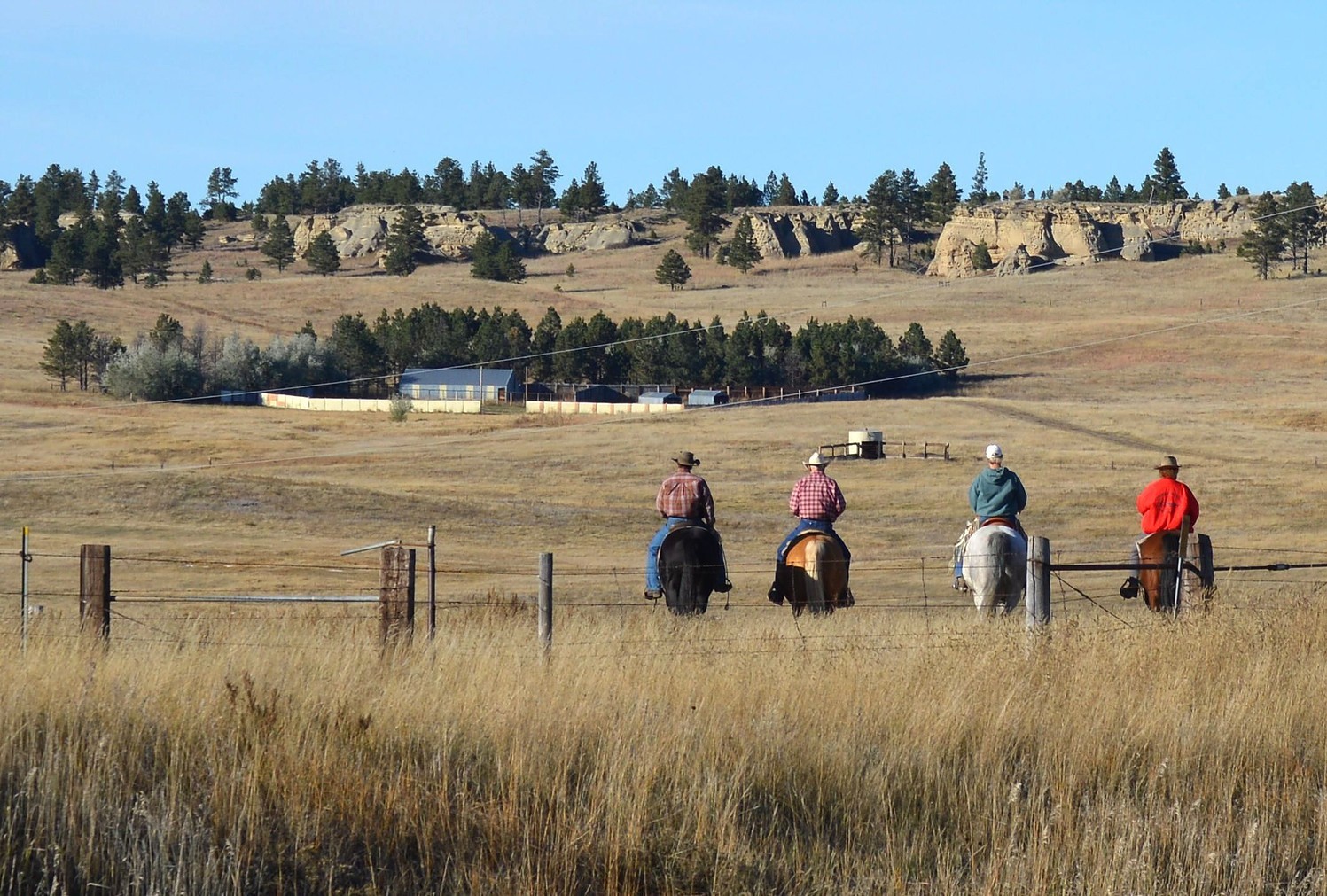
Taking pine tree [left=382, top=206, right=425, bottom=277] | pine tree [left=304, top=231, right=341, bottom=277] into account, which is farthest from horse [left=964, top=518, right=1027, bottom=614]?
pine tree [left=304, top=231, right=341, bottom=277]

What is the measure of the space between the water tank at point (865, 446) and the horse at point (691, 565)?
4209 cm

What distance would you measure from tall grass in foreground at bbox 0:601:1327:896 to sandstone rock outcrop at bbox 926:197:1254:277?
156 m

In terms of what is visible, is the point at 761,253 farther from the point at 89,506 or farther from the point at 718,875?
the point at 718,875

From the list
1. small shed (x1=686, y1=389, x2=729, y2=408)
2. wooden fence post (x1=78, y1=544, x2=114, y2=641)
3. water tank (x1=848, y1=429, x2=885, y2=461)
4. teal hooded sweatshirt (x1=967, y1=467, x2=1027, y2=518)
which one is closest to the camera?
wooden fence post (x1=78, y1=544, x2=114, y2=641)

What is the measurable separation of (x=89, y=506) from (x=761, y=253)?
463ft

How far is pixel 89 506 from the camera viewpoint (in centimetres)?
3894

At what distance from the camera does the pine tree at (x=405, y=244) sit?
15675cm

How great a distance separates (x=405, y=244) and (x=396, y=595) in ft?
505

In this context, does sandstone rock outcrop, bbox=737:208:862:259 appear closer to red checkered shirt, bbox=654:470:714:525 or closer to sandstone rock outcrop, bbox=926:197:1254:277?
sandstone rock outcrop, bbox=926:197:1254:277

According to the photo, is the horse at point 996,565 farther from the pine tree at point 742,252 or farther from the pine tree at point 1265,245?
the pine tree at point 742,252

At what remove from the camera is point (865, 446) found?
5619 centimetres

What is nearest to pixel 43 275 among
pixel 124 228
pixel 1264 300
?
pixel 124 228

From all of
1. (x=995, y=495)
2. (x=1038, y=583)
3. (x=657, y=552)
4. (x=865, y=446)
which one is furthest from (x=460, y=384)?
(x=1038, y=583)

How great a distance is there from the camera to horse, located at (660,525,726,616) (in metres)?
13.9
